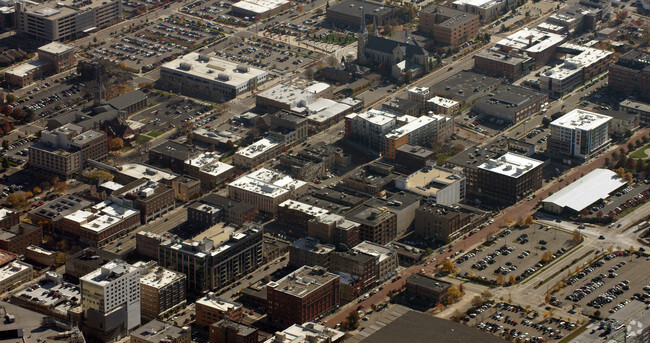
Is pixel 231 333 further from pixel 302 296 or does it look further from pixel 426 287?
pixel 426 287

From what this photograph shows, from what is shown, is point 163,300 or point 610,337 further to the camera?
point 163,300

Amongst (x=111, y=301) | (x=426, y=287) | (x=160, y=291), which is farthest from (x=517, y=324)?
(x=111, y=301)

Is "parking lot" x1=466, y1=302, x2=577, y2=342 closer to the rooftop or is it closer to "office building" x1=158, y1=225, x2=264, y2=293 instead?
the rooftop

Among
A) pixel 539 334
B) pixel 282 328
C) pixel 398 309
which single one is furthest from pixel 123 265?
pixel 539 334

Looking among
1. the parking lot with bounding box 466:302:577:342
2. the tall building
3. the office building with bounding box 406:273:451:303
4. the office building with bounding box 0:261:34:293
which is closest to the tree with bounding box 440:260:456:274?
the office building with bounding box 406:273:451:303

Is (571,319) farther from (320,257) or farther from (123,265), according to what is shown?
(123,265)

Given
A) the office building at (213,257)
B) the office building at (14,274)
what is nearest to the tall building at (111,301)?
the office building at (213,257)
